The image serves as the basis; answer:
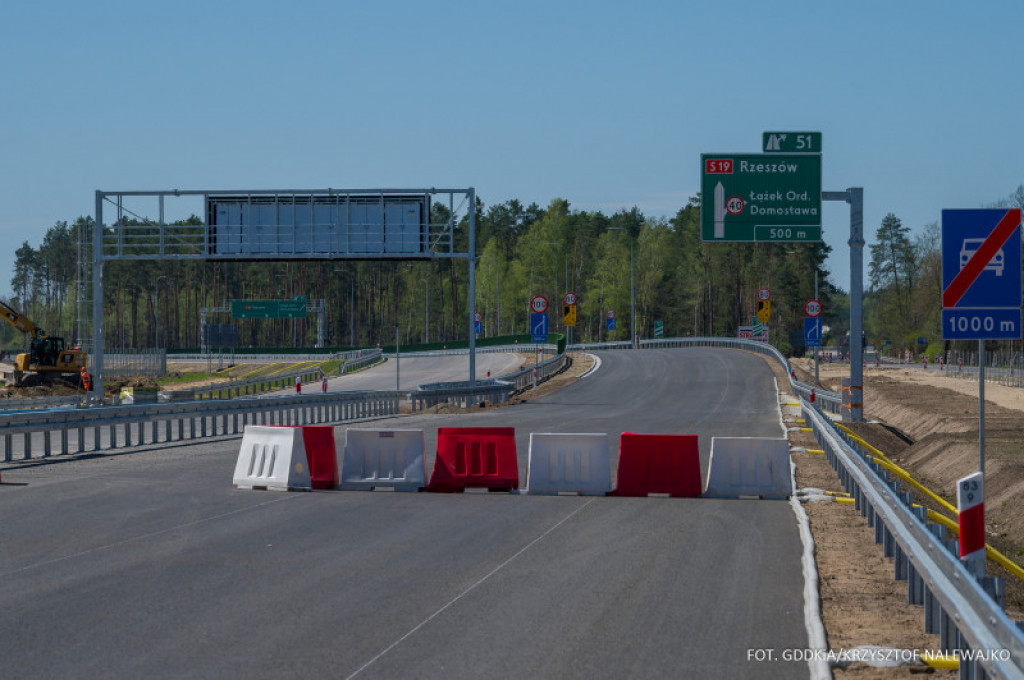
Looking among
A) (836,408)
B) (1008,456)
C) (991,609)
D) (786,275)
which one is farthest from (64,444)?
(786,275)

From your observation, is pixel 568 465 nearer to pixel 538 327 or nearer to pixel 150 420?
pixel 150 420

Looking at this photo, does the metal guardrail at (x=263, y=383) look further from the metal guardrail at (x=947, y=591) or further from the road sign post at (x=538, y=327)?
the metal guardrail at (x=947, y=591)

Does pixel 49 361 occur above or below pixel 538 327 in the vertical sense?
below

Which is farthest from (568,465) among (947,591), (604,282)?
(604,282)

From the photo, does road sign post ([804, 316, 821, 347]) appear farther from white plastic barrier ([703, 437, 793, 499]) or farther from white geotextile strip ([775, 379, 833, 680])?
white geotextile strip ([775, 379, 833, 680])

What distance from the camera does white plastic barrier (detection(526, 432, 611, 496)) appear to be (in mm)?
18750

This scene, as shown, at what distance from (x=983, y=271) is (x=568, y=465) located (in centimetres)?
896

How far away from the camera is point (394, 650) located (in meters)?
8.43

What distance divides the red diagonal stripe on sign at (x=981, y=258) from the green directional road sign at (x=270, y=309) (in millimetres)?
121791

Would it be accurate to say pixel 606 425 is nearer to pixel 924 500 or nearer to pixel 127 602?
pixel 924 500

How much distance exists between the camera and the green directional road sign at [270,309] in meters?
131

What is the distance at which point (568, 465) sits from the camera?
19.0 metres

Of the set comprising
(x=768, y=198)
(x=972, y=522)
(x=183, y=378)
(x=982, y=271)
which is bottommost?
(x=183, y=378)

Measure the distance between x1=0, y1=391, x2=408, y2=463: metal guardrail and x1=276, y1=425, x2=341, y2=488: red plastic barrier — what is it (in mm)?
7620
